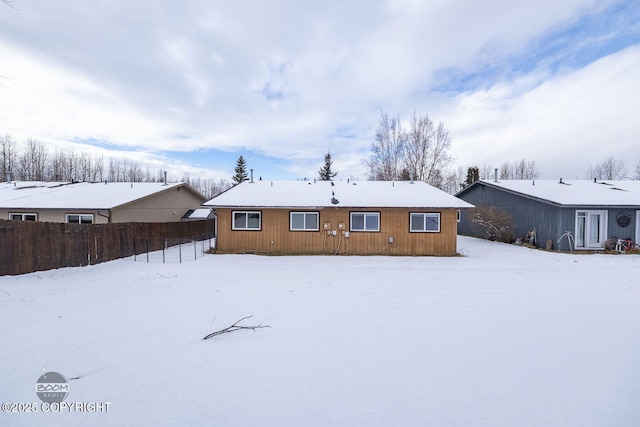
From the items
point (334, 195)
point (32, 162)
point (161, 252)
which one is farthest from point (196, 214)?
point (32, 162)

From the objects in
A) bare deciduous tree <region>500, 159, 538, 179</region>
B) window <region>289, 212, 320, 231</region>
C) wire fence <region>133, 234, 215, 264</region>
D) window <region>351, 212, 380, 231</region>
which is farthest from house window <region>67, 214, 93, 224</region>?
bare deciduous tree <region>500, 159, 538, 179</region>

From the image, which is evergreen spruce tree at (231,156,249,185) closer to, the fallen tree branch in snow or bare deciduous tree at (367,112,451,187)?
bare deciduous tree at (367,112,451,187)

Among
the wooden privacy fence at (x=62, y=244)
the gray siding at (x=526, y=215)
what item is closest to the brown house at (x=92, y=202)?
the wooden privacy fence at (x=62, y=244)

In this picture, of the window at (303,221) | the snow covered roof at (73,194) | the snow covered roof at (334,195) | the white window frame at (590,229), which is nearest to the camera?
the snow covered roof at (334,195)

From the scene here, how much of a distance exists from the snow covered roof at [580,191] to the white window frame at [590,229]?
2.13 ft

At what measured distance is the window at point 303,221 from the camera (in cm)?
1263

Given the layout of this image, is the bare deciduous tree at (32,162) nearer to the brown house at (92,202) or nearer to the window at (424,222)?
the brown house at (92,202)

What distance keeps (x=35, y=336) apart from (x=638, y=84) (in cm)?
2129

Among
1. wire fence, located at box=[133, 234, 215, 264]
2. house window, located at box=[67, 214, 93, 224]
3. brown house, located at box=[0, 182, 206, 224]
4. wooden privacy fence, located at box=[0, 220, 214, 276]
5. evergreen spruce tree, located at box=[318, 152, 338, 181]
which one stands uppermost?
evergreen spruce tree, located at box=[318, 152, 338, 181]

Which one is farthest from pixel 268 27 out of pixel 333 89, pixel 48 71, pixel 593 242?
pixel 593 242

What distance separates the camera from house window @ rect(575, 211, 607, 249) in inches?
531

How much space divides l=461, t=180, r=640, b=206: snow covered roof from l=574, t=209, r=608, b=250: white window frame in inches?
25.5

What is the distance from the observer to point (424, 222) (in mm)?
12438

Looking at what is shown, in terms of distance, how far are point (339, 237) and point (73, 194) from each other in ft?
53.1
